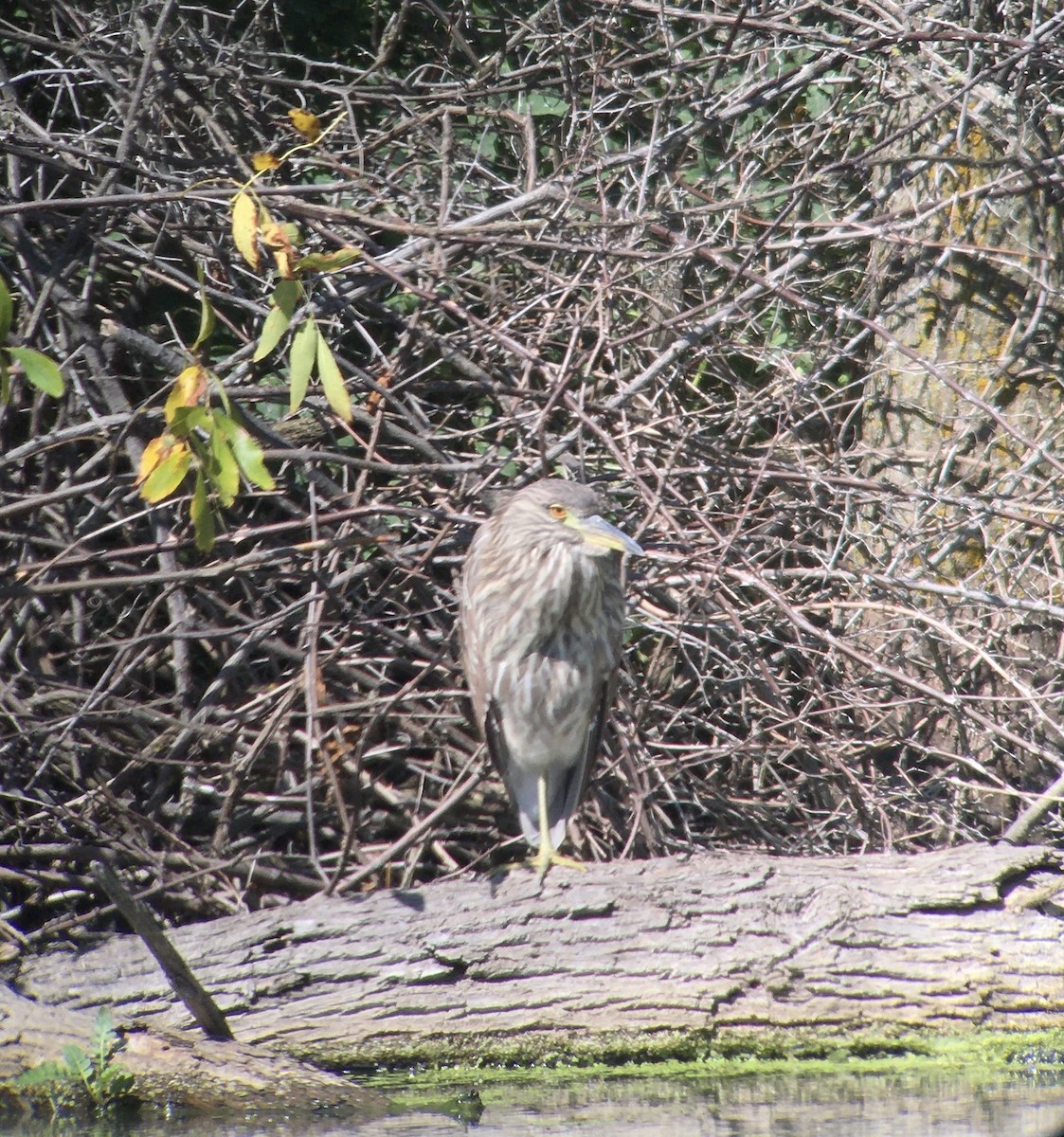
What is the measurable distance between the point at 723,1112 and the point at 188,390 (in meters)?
2.24

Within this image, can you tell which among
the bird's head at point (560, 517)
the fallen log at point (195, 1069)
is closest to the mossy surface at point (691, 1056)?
the fallen log at point (195, 1069)

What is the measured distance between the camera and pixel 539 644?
446cm

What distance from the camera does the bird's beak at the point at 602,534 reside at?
3977 millimetres

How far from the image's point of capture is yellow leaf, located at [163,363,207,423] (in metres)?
2.94

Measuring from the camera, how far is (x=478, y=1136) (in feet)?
10.3

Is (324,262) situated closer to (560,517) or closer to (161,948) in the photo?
(560,517)

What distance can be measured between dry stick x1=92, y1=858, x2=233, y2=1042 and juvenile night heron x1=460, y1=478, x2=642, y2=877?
143cm

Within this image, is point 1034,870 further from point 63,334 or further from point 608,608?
point 63,334

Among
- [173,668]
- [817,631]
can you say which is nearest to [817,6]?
[817,631]

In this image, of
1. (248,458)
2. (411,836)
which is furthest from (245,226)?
(411,836)

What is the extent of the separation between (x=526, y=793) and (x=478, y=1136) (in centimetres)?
156

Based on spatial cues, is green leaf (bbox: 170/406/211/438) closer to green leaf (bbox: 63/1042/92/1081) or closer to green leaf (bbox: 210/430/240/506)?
green leaf (bbox: 210/430/240/506)

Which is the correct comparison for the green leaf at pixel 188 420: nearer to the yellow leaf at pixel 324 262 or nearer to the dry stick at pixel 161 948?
the yellow leaf at pixel 324 262

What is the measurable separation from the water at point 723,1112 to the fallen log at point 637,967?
0.35ft
